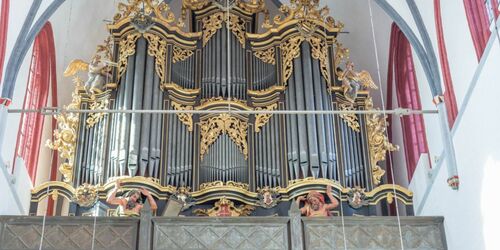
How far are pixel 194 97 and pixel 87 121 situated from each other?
214cm

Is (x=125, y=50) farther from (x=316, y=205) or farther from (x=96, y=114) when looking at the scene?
(x=316, y=205)

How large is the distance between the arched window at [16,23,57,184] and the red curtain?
8216 millimetres

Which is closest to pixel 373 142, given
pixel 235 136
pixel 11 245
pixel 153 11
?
pixel 235 136

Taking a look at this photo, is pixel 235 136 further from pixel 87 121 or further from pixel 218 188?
pixel 87 121

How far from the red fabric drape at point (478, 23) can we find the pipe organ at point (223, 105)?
3722mm

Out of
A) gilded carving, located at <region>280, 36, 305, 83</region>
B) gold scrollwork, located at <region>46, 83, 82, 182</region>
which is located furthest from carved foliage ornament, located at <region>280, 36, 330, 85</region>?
gold scrollwork, located at <region>46, 83, 82, 182</region>

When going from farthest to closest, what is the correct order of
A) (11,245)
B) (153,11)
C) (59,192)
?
(153,11) < (59,192) < (11,245)

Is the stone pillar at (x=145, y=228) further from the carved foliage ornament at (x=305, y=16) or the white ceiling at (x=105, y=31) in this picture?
the white ceiling at (x=105, y=31)

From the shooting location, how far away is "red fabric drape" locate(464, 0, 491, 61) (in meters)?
12.9

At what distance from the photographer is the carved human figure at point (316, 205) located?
14781mm

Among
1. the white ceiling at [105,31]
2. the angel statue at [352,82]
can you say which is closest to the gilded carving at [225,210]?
the angel statue at [352,82]

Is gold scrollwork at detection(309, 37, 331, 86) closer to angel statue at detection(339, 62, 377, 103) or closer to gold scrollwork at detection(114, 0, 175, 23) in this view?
angel statue at detection(339, 62, 377, 103)

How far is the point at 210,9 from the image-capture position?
18.1 metres

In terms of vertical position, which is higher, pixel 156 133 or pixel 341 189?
pixel 156 133
